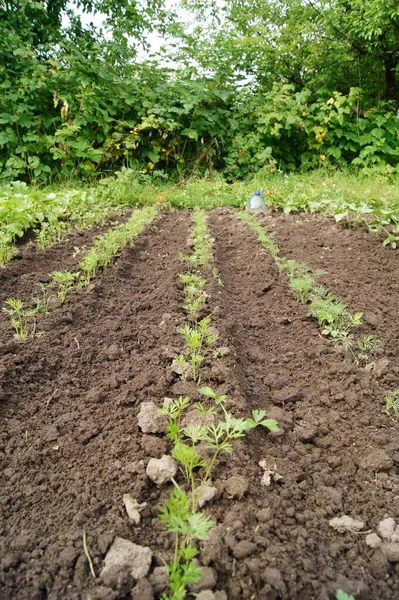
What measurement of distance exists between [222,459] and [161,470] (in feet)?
0.81

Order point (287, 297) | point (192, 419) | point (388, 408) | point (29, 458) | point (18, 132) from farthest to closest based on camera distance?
point (18, 132) → point (287, 297) → point (388, 408) → point (192, 419) → point (29, 458)

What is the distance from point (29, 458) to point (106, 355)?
2.52 feet

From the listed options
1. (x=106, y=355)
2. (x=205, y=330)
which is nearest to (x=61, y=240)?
(x=106, y=355)

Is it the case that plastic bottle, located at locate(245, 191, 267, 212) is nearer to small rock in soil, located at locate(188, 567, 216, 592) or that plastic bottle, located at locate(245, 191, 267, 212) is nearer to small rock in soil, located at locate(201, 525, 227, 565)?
small rock in soil, located at locate(201, 525, 227, 565)

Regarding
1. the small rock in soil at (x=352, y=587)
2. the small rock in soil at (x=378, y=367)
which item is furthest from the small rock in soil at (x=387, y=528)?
the small rock in soil at (x=378, y=367)

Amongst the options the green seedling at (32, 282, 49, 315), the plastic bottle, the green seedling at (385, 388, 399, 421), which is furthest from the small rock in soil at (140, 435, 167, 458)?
the plastic bottle

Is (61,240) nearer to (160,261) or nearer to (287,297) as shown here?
(160,261)

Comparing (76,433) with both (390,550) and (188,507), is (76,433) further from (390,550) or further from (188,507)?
(390,550)

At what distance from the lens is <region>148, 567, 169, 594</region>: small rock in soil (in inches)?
44.0

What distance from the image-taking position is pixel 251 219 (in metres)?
5.14

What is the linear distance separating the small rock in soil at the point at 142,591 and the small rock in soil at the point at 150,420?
0.61 metres

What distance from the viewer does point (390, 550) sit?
126 cm

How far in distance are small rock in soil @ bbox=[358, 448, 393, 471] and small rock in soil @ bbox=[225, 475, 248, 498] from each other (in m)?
0.52

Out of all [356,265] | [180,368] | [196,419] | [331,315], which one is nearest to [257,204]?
[356,265]
